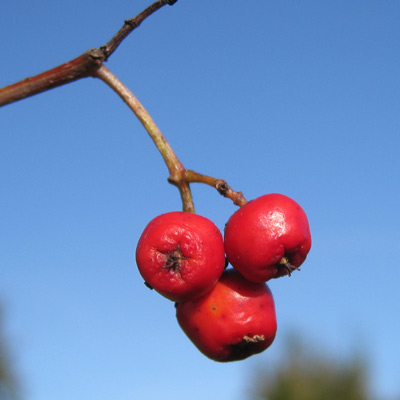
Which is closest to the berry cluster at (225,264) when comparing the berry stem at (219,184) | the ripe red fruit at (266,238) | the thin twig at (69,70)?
the ripe red fruit at (266,238)

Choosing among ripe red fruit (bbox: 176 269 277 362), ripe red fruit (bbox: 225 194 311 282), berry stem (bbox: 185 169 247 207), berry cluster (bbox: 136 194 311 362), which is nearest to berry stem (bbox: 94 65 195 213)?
berry stem (bbox: 185 169 247 207)

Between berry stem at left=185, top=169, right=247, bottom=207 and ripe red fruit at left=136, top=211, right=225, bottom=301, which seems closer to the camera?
ripe red fruit at left=136, top=211, right=225, bottom=301

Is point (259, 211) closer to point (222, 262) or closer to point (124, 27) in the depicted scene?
point (222, 262)

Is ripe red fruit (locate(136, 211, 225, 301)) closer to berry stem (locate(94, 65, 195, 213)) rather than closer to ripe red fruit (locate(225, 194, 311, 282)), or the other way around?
ripe red fruit (locate(225, 194, 311, 282))

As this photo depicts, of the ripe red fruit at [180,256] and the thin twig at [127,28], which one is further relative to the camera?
the ripe red fruit at [180,256]

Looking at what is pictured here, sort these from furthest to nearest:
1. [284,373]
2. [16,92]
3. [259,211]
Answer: [284,373] < [259,211] < [16,92]

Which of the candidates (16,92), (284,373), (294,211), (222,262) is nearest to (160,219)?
(222,262)

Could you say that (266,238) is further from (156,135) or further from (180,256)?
(156,135)

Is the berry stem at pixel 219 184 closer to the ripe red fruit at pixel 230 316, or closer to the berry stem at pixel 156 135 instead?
the berry stem at pixel 156 135
